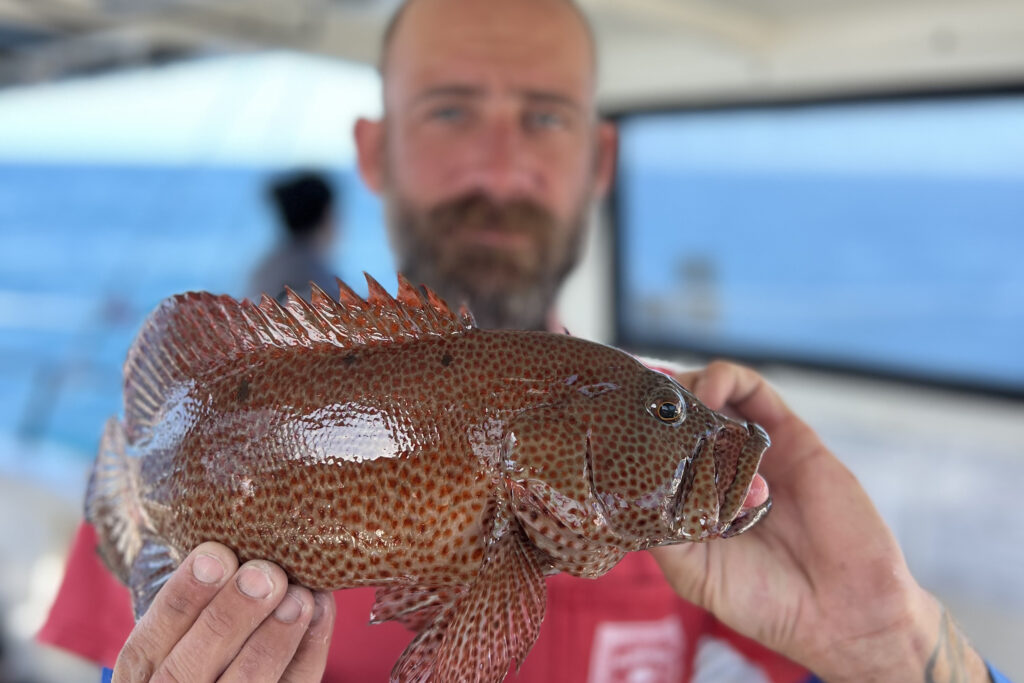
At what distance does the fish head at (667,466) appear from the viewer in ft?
2.66

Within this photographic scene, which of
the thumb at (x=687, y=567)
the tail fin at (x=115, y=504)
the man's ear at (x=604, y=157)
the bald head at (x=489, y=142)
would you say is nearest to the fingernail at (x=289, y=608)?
the tail fin at (x=115, y=504)

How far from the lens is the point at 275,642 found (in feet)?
2.87

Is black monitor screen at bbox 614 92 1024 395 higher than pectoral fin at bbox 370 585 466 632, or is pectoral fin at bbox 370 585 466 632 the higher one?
pectoral fin at bbox 370 585 466 632


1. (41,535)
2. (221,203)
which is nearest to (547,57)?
(41,535)

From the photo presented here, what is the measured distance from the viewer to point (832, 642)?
1.19 m

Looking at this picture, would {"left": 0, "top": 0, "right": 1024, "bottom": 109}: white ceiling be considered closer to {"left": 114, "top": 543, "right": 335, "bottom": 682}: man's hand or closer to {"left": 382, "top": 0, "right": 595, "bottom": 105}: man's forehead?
{"left": 382, "top": 0, "right": 595, "bottom": 105}: man's forehead

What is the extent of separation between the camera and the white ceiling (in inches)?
152

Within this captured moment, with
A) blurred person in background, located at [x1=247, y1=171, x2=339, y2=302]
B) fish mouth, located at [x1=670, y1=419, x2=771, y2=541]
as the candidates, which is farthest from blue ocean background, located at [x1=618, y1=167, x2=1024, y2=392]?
fish mouth, located at [x1=670, y1=419, x2=771, y2=541]

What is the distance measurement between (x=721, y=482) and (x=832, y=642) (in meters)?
0.54

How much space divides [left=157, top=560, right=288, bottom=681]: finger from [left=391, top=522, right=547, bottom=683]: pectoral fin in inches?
6.2

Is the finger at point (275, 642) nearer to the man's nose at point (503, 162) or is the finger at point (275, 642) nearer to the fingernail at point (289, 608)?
the fingernail at point (289, 608)

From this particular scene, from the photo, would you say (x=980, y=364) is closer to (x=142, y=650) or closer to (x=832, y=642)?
(x=832, y=642)

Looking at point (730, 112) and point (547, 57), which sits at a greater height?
point (547, 57)

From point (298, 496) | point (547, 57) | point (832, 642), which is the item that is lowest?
point (832, 642)
